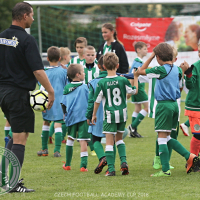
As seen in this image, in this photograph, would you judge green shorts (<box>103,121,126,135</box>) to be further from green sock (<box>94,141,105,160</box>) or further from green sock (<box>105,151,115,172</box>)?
green sock (<box>94,141,105,160</box>)

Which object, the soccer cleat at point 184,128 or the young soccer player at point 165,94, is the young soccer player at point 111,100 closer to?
the young soccer player at point 165,94

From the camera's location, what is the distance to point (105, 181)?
14.5 ft

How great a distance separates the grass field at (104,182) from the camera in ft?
12.3

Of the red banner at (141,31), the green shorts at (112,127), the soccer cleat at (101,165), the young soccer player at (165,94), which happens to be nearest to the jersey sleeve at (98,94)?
the green shorts at (112,127)

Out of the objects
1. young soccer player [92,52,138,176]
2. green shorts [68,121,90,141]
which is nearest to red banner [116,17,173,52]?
green shorts [68,121,90,141]

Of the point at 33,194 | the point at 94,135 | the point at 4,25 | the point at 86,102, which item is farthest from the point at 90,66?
the point at 4,25

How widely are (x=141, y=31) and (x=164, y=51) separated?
323 inches

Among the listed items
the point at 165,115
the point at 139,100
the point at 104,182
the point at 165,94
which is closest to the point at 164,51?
the point at 165,94

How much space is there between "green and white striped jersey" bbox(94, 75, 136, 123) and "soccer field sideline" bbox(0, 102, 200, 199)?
0.76 metres

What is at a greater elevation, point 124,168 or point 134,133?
point 124,168

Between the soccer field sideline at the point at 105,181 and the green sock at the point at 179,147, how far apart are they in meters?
0.26

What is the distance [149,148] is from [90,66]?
1858 mm

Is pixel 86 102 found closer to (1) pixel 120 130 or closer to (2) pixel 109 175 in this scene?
(1) pixel 120 130

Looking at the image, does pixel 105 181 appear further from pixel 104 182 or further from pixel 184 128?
pixel 184 128
